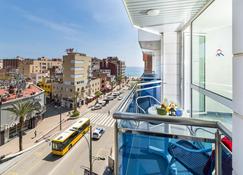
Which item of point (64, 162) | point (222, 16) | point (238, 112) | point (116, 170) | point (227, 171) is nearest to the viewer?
point (238, 112)

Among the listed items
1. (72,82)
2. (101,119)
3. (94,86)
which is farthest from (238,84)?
(94,86)

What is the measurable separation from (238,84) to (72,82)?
82.4 feet

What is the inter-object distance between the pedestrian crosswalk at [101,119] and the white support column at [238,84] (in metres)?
16.7

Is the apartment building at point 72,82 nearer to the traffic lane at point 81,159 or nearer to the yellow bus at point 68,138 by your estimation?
the yellow bus at point 68,138

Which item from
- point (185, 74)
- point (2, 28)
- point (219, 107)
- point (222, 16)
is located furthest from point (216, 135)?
point (2, 28)

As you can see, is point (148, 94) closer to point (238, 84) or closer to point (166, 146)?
point (166, 146)

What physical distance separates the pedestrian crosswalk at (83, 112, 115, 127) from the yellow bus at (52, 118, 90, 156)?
9.99 feet

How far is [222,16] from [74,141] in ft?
40.4

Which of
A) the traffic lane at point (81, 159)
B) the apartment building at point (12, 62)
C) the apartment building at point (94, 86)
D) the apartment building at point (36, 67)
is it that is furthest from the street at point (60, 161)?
the apartment building at point (12, 62)

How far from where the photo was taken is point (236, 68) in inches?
31.1

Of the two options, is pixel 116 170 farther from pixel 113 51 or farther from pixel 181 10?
pixel 113 51

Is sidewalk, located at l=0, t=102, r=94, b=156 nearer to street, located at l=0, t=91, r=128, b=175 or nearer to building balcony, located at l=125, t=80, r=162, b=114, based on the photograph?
street, located at l=0, t=91, r=128, b=175

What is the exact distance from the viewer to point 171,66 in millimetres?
5312

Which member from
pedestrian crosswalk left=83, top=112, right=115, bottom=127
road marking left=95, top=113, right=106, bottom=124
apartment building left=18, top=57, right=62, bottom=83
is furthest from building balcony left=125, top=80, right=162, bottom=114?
apartment building left=18, top=57, right=62, bottom=83
